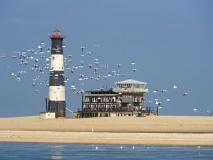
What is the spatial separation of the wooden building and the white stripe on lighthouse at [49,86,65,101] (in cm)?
459

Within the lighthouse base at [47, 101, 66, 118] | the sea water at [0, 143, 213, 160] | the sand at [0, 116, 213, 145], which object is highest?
the lighthouse base at [47, 101, 66, 118]

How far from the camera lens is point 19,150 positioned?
55.8 m

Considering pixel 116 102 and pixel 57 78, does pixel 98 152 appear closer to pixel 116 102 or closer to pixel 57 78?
pixel 57 78

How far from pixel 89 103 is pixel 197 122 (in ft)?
52.9

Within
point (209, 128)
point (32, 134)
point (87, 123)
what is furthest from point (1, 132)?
point (209, 128)

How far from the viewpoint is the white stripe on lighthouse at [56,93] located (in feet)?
275

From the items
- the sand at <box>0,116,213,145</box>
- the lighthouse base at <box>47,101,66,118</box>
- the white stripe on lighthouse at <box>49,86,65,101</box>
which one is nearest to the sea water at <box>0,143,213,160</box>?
the sand at <box>0,116,213,145</box>

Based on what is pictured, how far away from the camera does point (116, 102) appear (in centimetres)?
8931

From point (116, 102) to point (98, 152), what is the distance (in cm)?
3500

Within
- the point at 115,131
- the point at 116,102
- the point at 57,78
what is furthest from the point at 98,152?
the point at 116,102

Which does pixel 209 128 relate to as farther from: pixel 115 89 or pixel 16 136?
pixel 115 89

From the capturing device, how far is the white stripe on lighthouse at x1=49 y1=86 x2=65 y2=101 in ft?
275

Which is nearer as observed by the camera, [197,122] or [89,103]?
[197,122]

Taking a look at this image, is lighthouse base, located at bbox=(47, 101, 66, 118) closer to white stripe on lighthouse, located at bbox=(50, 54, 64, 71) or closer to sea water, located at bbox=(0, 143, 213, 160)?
white stripe on lighthouse, located at bbox=(50, 54, 64, 71)
